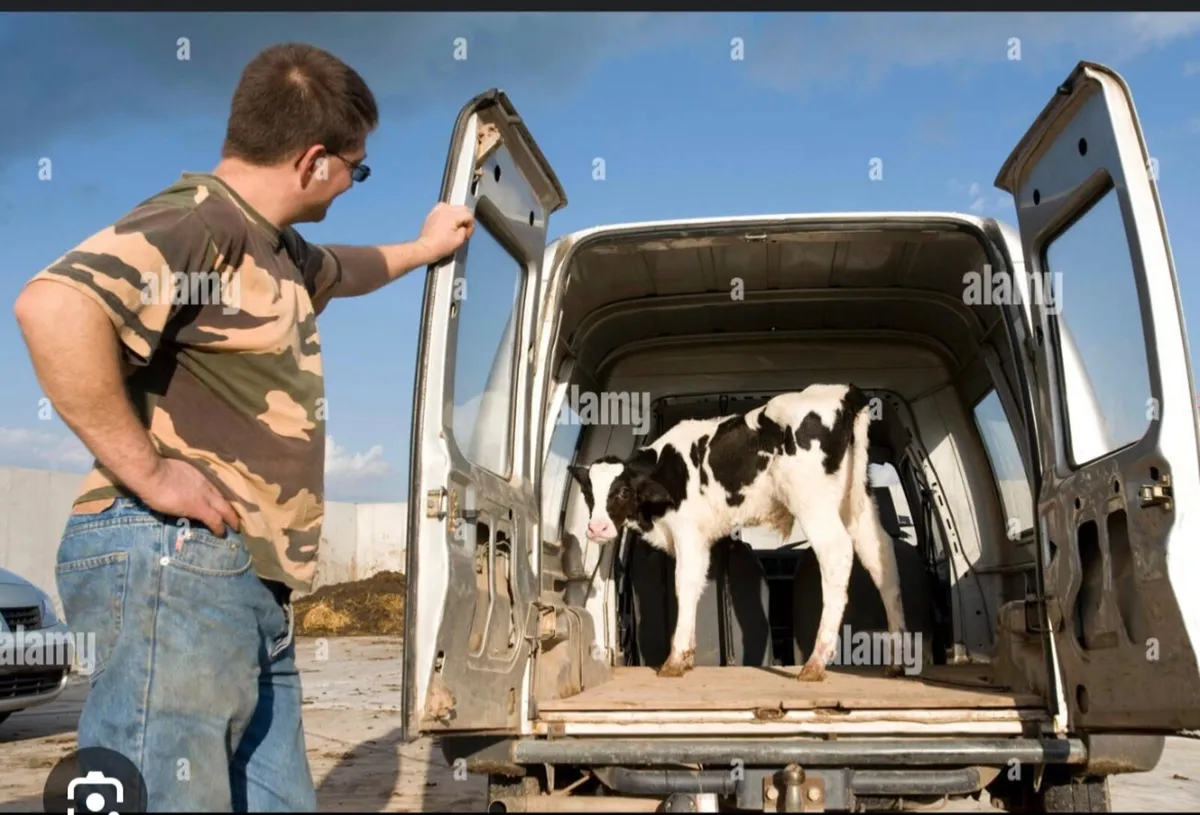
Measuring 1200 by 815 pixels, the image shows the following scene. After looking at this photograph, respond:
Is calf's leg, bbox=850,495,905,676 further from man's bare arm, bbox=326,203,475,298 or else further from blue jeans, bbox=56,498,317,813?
blue jeans, bbox=56,498,317,813

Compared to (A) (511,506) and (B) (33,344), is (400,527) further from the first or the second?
(B) (33,344)

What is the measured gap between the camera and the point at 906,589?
670cm

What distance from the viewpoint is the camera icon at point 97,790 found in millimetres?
2113

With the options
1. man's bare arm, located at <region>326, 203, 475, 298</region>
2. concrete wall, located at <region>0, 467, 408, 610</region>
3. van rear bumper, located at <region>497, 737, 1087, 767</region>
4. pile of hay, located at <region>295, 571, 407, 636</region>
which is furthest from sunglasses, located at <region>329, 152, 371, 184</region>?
pile of hay, located at <region>295, 571, 407, 636</region>

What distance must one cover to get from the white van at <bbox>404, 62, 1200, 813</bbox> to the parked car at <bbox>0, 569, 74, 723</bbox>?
453cm

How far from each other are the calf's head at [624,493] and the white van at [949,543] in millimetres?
154

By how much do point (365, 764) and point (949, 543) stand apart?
405 centimetres

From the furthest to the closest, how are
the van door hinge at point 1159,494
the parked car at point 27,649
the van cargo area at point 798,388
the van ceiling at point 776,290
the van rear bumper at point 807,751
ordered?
the parked car at point 27,649, the van ceiling at point 776,290, the van cargo area at point 798,388, the van rear bumper at point 807,751, the van door hinge at point 1159,494

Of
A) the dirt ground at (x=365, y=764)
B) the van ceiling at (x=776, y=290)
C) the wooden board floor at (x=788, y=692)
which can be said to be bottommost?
the dirt ground at (x=365, y=764)

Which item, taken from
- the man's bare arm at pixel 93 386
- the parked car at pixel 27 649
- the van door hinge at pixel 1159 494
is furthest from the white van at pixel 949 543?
the parked car at pixel 27 649

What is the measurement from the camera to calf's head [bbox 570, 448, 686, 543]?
6109 millimetres

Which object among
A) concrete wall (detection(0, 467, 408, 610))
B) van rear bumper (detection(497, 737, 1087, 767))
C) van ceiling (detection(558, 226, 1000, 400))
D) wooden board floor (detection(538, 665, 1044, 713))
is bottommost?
van rear bumper (detection(497, 737, 1087, 767))

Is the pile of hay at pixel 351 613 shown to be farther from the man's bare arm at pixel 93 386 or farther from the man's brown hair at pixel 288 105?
the man's bare arm at pixel 93 386

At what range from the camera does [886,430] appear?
278 inches
